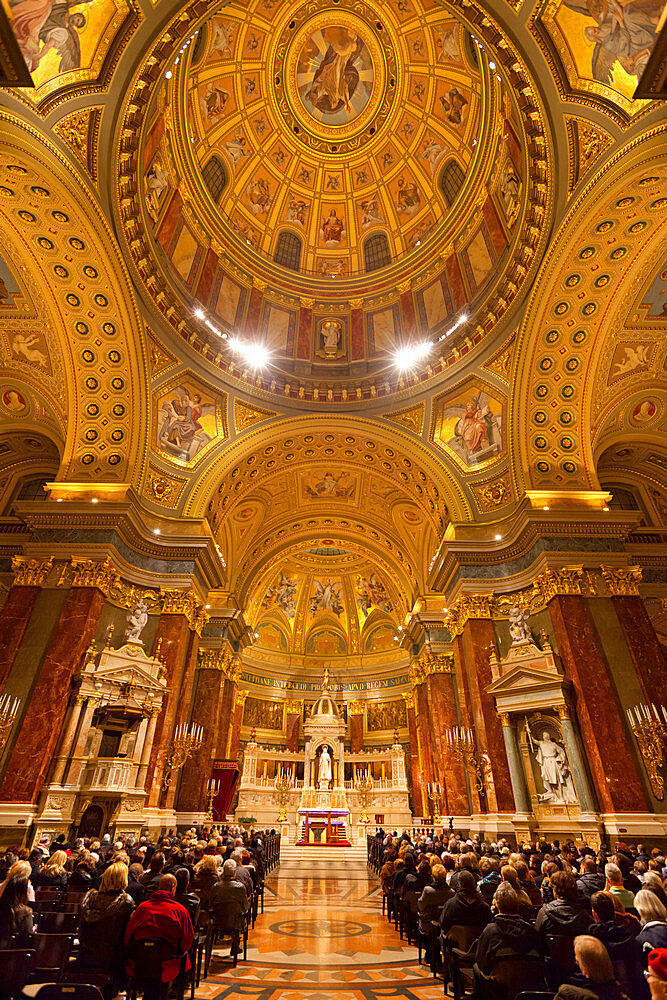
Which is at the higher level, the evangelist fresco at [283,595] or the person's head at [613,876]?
the evangelist fresco at [283,595]

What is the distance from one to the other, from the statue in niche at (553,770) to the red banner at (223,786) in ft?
38.9

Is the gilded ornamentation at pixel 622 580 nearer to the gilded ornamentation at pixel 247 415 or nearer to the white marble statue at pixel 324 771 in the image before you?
the gilded ornamentation at pixel 247 415

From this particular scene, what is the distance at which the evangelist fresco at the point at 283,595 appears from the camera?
34000mm

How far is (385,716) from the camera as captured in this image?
31.6 m

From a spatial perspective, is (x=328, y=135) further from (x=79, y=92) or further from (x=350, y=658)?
(x=350, y=658)

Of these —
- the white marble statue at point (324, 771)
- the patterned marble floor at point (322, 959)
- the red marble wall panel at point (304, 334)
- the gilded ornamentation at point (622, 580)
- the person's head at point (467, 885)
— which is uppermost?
the red marble wall panel at point (304, 334)

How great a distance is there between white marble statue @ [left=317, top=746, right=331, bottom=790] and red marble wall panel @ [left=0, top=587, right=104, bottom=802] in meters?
17.5

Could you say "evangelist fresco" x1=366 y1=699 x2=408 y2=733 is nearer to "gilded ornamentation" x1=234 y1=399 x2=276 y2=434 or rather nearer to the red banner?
the red banner

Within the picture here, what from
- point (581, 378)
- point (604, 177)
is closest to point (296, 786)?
point (581, 378)

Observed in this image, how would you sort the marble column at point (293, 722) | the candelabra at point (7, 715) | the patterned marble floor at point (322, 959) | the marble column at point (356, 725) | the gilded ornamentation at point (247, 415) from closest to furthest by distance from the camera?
the patterned marble floor at point (322, 959) → the candelabra at point (7, 715) → the gilded ornamentation at point (247, 415) → the marble column at point (356, 725) → the marble column at point (293, 722)

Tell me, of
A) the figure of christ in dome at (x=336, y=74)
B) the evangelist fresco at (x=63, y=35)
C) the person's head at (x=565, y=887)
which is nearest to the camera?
the person's head at (x=565, y=887)

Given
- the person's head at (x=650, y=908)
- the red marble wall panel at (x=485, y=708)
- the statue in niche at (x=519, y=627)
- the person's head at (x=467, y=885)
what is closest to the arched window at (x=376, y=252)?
the statue in niche at (x=519, y=627)

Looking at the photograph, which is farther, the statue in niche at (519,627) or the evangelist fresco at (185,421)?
the evangelist fresco at (185,421)

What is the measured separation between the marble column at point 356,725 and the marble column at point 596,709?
2111 cm
